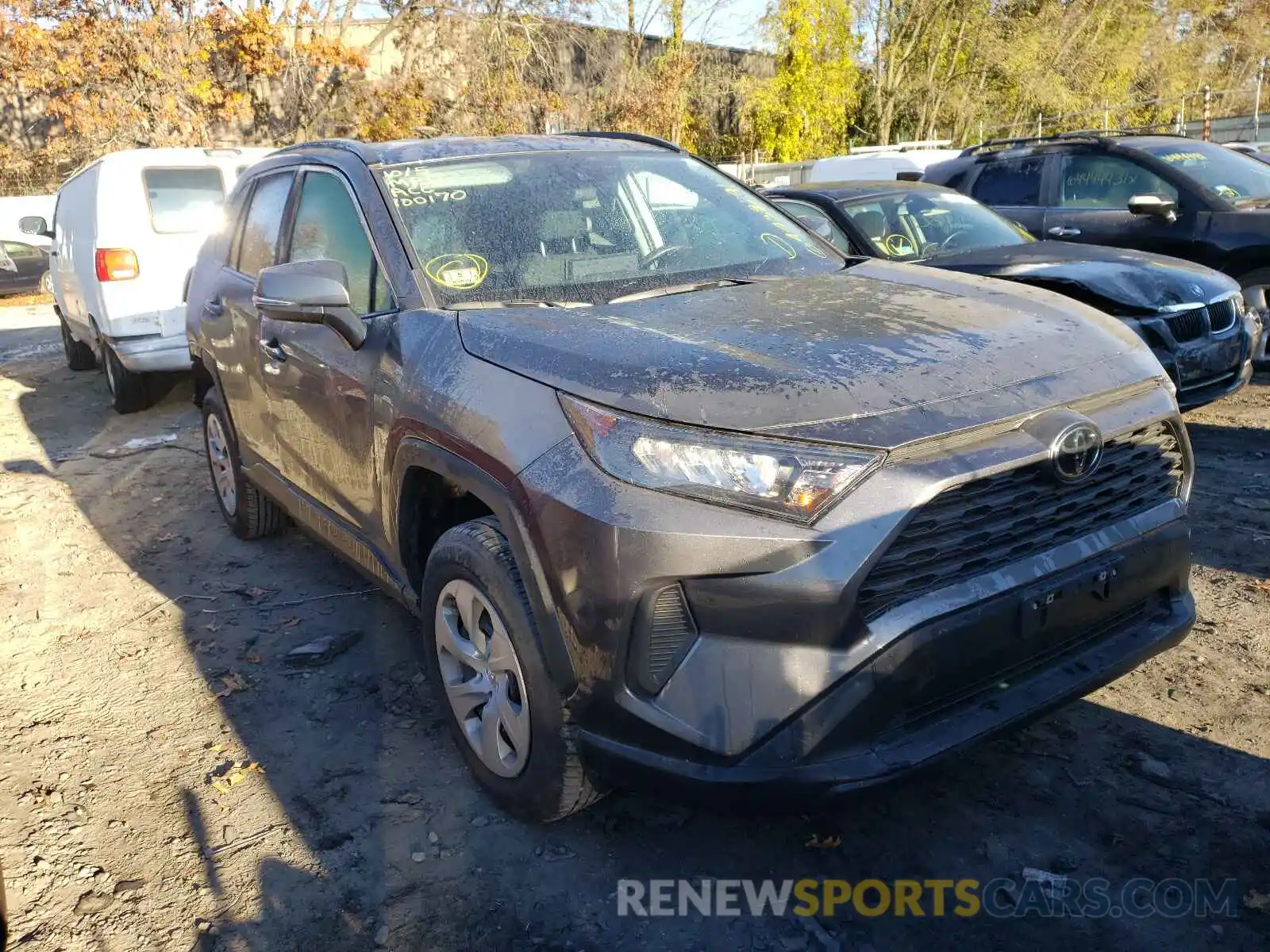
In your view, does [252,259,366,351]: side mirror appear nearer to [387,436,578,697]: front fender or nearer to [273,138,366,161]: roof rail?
[273,138,366,161]: roof rail

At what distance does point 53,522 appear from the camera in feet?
19.5

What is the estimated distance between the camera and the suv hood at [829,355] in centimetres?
232

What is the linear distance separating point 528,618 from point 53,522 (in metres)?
4.59

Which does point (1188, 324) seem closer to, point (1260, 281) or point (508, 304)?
point (1260, 281)

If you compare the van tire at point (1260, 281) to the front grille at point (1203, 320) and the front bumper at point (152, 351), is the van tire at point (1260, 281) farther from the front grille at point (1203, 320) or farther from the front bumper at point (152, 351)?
the front bumper at point (152, 351)

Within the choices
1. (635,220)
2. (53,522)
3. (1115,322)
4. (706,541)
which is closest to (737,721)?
(706,541)

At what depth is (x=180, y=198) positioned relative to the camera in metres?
8.42

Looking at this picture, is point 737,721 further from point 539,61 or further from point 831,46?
point 831,46

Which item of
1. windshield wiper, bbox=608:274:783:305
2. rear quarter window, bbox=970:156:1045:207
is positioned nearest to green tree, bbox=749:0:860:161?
rear quarter window, bbox=970:156:1045:207

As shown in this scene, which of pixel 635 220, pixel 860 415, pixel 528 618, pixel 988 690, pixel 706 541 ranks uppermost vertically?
pixel 635 220

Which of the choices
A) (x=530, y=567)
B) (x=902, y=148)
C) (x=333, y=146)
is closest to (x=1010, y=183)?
(x=333, y=146)

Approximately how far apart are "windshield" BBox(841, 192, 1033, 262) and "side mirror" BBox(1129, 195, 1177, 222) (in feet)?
3.02

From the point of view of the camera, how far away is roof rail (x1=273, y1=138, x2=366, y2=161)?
371 centimetres

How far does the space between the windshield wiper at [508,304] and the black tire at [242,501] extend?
2.26 m
